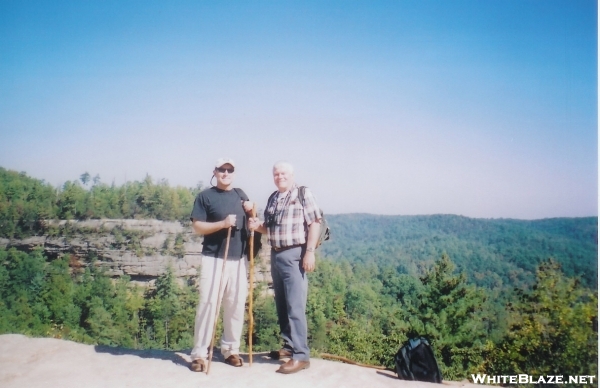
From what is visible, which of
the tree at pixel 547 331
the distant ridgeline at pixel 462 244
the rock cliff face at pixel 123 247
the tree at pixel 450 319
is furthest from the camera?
the rock cliff face at pixel 123 247

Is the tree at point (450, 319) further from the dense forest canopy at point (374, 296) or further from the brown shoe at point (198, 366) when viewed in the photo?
the brown shoe at point (198, 366)

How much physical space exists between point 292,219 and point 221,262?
2.87ft

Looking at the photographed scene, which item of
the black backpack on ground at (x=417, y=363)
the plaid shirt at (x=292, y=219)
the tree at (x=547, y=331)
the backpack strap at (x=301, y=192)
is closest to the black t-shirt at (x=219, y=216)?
the plaid shirt at (x=292, y=219)

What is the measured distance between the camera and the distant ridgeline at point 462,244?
174ft

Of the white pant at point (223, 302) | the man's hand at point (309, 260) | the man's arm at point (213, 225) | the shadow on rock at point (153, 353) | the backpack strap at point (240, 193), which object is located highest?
the backpack strap at point (240, 193)

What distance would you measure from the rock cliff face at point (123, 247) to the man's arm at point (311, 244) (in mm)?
51922

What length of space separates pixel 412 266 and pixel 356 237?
31775mm

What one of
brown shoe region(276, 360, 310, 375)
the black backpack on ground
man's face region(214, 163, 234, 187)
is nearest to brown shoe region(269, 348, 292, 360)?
brown shoe region(276, 360, 310, 375)

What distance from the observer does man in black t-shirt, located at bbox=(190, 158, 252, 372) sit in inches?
158

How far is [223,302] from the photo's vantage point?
4.17m

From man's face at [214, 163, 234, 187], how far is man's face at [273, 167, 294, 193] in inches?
18.5

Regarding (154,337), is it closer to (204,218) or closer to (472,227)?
(204,218)

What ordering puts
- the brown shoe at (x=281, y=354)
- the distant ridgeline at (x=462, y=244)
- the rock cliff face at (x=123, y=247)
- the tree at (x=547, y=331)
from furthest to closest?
1. the rock cliff face at (x=123, y=247)
2. the distant ridgeline at (x=462, y=244)
3. the tree at (x=547, y=331)
4. the brown shoe at (x=281, y=354)

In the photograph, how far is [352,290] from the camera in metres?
62.5
